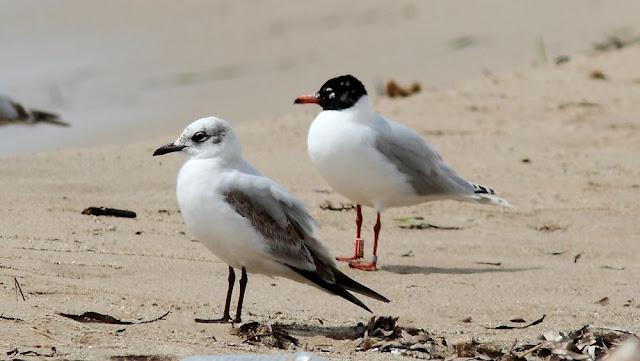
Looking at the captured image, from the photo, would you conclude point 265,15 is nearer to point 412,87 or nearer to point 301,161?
point 412,87

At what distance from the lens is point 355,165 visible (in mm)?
7246

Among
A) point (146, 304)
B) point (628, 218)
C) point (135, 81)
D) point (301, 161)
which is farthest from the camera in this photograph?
point (135, 81)

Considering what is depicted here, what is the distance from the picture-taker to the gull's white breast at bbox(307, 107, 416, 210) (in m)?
7.25

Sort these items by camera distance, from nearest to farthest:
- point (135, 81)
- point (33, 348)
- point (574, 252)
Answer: point (33, 348), point (574, 252), point (135, 81)

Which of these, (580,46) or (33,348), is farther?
(580,46)

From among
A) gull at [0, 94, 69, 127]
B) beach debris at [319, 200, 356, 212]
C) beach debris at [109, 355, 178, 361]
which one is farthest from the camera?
gull at [0, 94, 69, 127]

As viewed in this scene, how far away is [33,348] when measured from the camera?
4539mm

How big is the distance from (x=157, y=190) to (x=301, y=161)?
4.17ft

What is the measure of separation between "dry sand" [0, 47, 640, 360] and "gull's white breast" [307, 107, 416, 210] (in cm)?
29

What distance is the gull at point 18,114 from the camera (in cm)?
1078

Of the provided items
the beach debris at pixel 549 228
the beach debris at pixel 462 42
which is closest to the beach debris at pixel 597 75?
the beach debris at pixel 462 42

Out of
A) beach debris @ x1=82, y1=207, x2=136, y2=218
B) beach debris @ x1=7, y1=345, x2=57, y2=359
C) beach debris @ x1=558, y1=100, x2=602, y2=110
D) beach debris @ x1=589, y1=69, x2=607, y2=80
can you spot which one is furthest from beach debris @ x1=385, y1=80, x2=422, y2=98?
beach debris @ x1=7, y1=345, x2=57, y2=359

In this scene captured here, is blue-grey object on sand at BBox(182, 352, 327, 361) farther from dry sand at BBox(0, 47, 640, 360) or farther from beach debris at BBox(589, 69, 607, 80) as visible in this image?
beach debris at BBox(589, 69, 607, 80)

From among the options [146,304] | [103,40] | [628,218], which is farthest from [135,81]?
[146,304]
